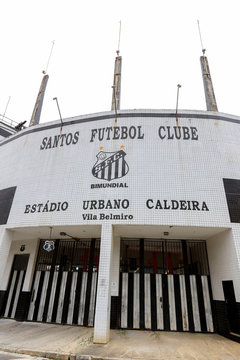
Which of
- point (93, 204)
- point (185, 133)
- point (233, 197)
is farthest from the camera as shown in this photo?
point (185, 133)

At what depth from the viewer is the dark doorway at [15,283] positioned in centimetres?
1023

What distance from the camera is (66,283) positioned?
31.6 feet

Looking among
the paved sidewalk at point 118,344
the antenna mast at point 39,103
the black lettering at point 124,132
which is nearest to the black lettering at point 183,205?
the black lettering at point 124,132

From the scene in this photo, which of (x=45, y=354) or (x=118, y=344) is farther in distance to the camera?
(x=118, y=344)

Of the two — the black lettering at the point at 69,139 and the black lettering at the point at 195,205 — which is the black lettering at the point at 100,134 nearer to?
the black lettering at the point at 69,139

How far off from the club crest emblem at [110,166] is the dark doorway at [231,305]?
5.82m

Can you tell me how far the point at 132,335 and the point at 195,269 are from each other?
4000 mm

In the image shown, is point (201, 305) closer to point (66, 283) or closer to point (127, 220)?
point (127, 220)

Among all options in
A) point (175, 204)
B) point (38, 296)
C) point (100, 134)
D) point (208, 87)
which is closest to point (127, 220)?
point (175, 204)

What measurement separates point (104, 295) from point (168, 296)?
11.0ft

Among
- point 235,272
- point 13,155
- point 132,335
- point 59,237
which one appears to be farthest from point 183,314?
point 13,155

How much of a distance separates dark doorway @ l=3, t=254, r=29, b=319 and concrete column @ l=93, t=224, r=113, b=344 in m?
5.93

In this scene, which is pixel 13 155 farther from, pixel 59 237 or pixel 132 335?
pixel 132 335

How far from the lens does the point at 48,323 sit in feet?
29.9
